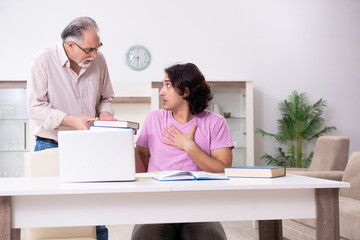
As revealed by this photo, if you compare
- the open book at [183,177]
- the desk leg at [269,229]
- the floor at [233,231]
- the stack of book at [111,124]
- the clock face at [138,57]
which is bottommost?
the floor at [233,231]

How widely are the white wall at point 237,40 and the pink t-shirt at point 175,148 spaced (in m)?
3.19

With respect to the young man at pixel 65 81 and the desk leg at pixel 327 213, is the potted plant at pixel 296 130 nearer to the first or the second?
the young man at pixel 65 81

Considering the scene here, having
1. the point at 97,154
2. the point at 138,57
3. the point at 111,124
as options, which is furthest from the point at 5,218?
the point at 138,57

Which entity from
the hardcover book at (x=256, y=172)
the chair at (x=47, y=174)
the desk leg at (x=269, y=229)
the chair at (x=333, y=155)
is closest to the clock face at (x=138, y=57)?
the chair at (x=333, y=155)

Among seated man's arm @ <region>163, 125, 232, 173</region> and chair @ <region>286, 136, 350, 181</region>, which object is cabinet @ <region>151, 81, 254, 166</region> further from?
seated man's arm @ <region>163, 125, 232, 173</region>

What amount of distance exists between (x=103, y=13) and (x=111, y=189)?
175 inches

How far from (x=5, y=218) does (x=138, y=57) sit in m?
4.27

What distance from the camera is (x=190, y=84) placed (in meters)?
2.42

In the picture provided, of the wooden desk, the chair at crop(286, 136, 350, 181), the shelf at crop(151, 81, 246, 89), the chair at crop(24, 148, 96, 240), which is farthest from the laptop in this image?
the shelf at crop(151, 81, 246, 89)

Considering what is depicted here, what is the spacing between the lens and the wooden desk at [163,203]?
1.41 meters

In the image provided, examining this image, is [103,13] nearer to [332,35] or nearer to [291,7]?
[291,7]

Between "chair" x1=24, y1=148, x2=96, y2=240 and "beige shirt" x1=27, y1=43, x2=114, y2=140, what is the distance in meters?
0.29

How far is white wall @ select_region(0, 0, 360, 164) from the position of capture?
543 centimetres

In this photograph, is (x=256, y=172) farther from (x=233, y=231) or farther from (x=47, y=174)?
(x=233, y=231)
